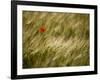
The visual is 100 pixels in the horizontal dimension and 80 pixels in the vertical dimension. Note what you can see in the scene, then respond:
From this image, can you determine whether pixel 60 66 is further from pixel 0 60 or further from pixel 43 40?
pixel 0 60

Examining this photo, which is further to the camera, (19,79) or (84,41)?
(84,41)

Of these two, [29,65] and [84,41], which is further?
[84,41]

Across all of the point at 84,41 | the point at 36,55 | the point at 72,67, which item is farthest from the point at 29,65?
the point at 84,41

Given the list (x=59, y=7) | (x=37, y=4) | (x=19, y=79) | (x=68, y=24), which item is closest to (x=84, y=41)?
(x=68, y=24)

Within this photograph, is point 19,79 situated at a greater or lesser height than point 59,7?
lesser

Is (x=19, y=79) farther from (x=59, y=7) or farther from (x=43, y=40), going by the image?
(x=59, y=7)

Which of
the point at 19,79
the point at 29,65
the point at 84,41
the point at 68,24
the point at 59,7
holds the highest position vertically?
the point at 59,7
